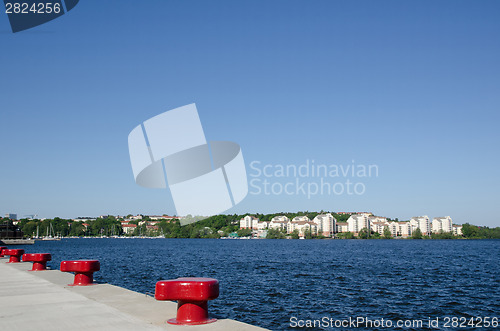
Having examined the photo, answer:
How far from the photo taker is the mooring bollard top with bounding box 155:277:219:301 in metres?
8.27

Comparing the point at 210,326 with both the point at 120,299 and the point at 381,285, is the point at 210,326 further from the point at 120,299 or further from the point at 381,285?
the point at 381,285

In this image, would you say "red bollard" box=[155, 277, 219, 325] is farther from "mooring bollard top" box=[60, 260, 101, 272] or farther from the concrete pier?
"mooring bollard top" box=[60, 260, 101, 272]

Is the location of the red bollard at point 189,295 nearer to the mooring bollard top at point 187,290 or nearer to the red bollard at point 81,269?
the mooring bollard top at point 187,290

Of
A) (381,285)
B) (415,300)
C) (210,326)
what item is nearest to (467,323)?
(415,300)

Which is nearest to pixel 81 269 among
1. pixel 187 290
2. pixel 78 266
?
pixel 78 266

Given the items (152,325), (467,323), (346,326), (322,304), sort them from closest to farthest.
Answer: (152,325)
(346,326)
(467,323)
(322,304)

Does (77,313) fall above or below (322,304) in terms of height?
above

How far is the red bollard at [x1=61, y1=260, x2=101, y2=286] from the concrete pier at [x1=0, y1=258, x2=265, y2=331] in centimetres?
64

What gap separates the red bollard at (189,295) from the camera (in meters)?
8.28

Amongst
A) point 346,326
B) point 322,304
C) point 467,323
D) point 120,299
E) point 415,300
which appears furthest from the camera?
point 415,300

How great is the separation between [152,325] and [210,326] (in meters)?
1.14

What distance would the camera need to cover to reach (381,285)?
31812 mm

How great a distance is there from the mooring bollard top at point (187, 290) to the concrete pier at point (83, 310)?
0.55 metres

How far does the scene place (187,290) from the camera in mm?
8328
